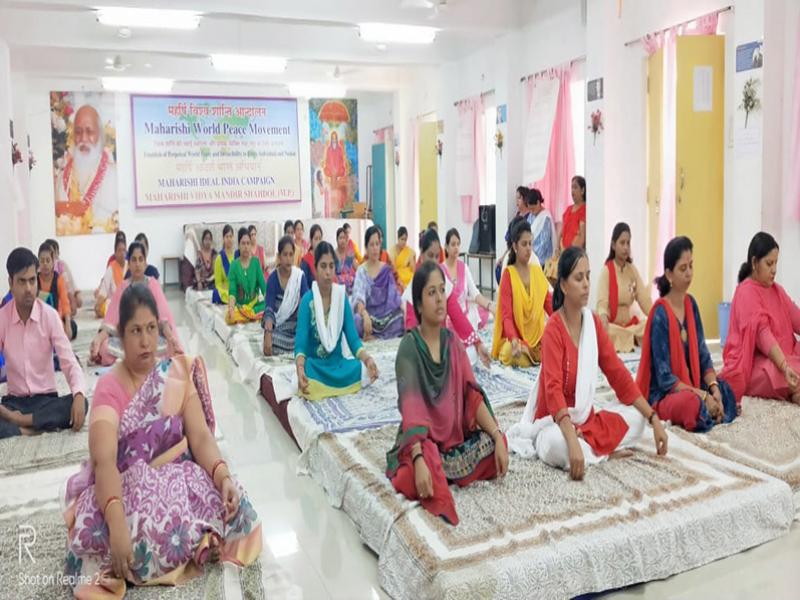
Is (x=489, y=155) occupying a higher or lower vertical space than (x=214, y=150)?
lower

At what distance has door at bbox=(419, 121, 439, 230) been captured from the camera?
10641mm

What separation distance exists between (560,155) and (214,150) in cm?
680

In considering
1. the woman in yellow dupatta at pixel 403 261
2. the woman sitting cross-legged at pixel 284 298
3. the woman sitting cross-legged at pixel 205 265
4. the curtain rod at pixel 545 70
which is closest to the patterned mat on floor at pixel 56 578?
the woman sitting cross-legged at pixel 284 298

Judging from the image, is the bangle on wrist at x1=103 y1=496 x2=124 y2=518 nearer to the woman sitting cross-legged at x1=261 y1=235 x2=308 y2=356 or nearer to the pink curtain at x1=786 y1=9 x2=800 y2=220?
the woman sitting cross-legged at x1=261 y1=235 x2=308 y2=356

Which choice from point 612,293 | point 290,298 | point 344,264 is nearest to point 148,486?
point 290,298

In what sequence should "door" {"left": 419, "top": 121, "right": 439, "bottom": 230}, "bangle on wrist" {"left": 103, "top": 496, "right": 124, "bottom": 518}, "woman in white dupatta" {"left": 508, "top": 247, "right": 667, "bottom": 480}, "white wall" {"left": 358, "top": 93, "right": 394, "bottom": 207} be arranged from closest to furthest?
"bangle on wrist" {"left": 103, "top": 496, "right": 124, "bottom": 518} < "woman in white dupatta" {"left": 508, "top": 247, "right": 667, "bottom": 480} < "door" {"left": 419, "top": 121, "right": 439, "bottom": 230} < "white wall" {"left": 358, "top": 93, "right": 394, "bottom": 207}

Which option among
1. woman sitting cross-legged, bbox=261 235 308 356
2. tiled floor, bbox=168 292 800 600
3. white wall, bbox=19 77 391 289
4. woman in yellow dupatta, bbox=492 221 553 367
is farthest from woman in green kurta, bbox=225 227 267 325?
white wall, bbox=19 77 391 289

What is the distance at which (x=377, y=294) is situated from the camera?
6.07m

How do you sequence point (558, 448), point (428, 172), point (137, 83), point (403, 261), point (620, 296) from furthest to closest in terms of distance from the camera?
point (428, 172), point (137, 83), point (403, 261), point (620, 296), point (558, 448)

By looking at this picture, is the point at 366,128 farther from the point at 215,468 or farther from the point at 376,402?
the point at 215,468

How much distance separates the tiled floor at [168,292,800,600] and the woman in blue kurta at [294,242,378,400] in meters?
0.53

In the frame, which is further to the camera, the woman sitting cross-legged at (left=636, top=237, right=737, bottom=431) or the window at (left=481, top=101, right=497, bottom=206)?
the window at (left=481, top=101, right=497, bottom=206)

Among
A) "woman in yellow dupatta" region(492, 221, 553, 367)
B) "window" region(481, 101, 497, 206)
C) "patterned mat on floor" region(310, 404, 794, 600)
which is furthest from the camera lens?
"window" region(481, 101, 497, 206)

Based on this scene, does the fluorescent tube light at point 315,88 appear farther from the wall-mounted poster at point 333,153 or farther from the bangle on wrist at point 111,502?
the bangle on wrist at point 111,502
